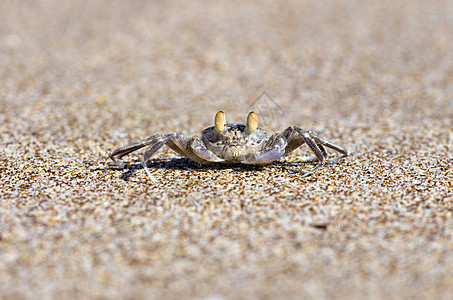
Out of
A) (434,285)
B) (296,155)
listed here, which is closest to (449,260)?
(434,285)

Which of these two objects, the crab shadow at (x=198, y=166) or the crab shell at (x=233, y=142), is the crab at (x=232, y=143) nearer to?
the crab shell at (x=233, y=142)

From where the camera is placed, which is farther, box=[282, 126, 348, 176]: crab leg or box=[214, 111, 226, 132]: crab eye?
box=[282, 126, 348, 176]: crab leg

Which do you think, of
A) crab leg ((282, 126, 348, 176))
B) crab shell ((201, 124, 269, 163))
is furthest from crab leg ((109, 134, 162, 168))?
crab leg ((282, 126, 348, 176))

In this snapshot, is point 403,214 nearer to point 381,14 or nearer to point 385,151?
point 385,151

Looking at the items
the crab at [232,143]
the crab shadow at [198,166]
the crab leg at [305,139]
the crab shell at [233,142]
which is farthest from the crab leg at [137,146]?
the crab leg at [305,139]

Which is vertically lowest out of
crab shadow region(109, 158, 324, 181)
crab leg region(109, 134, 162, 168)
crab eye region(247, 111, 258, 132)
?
crab shadow region(109, 158, 324, 181)

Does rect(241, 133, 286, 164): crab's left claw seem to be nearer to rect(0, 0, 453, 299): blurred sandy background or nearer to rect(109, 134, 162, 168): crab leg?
rect(0, 0, 453, 299): blurred sandy background
